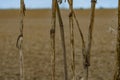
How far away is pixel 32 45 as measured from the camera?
1019 centimetres

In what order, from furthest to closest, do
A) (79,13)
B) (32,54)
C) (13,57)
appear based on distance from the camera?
(79,13)
(32,54)
(13,57)

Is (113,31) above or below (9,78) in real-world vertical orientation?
above

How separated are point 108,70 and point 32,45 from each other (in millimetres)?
4197

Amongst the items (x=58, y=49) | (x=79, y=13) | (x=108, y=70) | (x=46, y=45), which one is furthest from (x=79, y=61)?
(x=79, y=13)

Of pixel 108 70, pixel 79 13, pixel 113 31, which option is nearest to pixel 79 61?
pixel 108 70

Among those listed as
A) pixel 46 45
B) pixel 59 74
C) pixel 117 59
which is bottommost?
pixel 46 45

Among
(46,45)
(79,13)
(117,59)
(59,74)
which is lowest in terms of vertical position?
(79,13)

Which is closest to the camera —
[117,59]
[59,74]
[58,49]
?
[117,59]

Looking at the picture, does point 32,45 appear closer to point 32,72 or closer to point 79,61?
point 79,61

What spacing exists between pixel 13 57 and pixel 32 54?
26.6 inches

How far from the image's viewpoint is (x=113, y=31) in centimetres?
217

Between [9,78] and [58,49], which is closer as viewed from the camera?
[9,78]

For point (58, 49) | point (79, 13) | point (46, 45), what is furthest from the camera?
point (79, 13)

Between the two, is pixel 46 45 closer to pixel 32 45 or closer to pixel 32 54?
pixel 32 45
